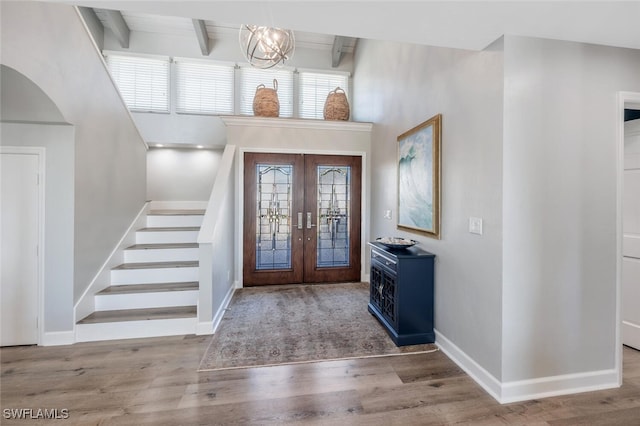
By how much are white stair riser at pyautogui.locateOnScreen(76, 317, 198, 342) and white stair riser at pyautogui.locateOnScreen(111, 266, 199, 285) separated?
25.5 inches

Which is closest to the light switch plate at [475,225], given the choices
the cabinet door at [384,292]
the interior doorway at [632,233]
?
the cabinet door at [384,292]

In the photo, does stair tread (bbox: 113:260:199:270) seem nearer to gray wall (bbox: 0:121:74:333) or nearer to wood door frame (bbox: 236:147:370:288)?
gray wall (bbox: 0:121:74:333)

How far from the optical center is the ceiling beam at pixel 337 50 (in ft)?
18.4

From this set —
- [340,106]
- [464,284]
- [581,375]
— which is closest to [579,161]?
[464,284]

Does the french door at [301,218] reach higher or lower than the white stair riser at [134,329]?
higher

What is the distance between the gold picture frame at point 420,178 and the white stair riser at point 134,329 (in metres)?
2.62

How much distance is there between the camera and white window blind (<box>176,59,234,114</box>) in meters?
5.54

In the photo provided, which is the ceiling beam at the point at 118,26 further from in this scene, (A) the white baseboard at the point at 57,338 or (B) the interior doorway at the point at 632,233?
(B) the interior doorway at the point at 632,233

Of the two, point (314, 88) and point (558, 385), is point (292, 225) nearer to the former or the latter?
point (314, 88)

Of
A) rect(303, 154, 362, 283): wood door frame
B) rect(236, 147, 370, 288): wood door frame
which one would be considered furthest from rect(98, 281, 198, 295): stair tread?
rect(303, 154, 362, 283): wood door frame

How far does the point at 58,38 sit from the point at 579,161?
432cm

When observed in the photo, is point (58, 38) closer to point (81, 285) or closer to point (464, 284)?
point (81, 285)

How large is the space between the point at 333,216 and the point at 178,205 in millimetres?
3125

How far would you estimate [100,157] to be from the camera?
313cm
